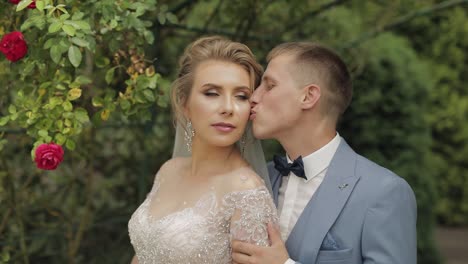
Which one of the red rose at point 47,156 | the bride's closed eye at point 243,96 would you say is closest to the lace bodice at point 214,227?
the bride's closed eye at point 243,96

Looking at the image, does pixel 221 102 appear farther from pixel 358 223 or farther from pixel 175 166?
pixel 358 223

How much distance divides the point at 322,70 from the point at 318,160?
1.02 ft

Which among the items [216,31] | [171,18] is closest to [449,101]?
[216,31]

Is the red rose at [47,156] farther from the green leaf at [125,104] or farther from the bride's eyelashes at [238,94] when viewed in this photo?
the bride's eyelashes at [238,94]

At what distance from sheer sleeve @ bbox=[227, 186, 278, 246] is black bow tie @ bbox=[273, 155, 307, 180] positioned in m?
0.15

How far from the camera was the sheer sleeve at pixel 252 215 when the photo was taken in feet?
8.44

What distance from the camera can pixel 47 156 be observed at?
2.83m

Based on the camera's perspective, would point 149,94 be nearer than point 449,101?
Yes

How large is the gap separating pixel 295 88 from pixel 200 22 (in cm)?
273

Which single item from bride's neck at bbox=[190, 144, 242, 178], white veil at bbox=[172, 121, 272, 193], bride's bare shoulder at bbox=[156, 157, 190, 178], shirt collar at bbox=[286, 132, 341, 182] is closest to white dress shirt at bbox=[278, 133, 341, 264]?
shirt collar at bbox=[286, 132, 341, 182]

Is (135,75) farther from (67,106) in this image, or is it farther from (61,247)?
(61,247)

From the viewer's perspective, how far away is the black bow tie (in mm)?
2717

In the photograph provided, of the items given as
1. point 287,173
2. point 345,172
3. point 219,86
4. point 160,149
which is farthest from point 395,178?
point 160,149

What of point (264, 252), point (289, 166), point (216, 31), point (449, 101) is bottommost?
point (449, 101)
